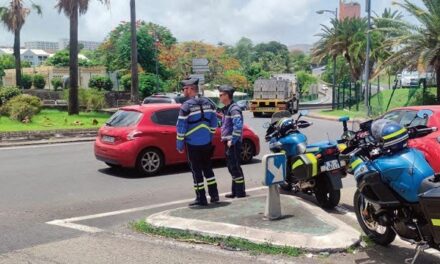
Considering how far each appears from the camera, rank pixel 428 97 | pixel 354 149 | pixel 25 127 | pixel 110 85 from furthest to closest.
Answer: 1. pixel 110 85
2. pixel 428 97
3. pixel 25 127
4. pixel 354 149

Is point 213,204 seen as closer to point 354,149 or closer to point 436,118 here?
point 354,149

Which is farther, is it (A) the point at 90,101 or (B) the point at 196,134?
(A) the point at 90,101

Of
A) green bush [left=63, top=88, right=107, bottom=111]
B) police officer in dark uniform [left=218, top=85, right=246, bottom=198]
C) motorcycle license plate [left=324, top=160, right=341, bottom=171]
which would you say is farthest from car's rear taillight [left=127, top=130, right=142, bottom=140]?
green bush [left=63, top=88, right=107, bottom=111]

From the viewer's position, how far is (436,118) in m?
8.66

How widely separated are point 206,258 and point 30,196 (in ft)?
14.8

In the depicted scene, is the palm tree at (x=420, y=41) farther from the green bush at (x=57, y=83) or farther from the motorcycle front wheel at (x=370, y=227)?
the green bush at (x=57, y=83)

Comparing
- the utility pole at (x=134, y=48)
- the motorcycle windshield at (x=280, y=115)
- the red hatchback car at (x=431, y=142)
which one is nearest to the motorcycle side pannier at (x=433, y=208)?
the red hatchback car at (x=431, y=142)

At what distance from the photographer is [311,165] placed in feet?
25.1

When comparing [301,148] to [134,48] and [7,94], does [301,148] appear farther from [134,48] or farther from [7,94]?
[7,94]

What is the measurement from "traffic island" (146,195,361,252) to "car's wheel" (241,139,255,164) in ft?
15.8

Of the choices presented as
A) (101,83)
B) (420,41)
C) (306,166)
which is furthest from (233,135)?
(101,83)

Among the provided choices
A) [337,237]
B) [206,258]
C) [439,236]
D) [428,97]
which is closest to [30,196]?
[206,258]

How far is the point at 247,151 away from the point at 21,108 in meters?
13.0

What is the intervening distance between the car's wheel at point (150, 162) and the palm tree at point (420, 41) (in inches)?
701
